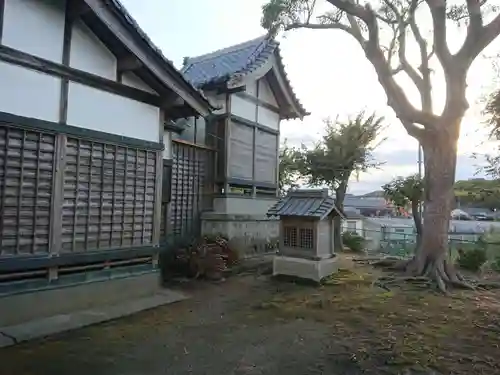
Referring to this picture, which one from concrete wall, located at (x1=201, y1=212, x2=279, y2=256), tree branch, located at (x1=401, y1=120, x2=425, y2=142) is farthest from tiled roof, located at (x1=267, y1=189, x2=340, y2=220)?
tree branch, located at (x1=401, y1=120, x2=425, y2=142)

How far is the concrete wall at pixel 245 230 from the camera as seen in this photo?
10523mm

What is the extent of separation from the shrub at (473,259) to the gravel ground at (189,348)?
7.65 m

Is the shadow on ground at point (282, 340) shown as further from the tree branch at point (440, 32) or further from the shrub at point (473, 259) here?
the tree branch at point (440, 32)

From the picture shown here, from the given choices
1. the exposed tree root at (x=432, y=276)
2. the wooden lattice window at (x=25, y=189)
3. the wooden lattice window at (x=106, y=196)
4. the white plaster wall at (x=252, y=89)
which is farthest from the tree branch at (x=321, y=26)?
the wooden lattice window at (x=25, y=189)

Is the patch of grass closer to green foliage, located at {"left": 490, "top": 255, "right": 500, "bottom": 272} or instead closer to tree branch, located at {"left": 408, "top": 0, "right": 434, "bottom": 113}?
green foliage, located at {"left": 490, "top": 255, "right": 500, "bottom": 272}

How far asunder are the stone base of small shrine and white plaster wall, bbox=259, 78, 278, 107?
5.75 m

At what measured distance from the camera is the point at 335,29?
10.1 metres

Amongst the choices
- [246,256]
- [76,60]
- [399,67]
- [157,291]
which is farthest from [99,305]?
[399,67]

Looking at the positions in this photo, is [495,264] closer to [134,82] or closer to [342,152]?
[342,152]

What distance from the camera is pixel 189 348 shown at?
4.70m

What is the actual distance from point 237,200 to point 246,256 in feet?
5.35

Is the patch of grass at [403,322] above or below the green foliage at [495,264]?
below

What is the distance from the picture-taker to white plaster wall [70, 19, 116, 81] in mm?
6004

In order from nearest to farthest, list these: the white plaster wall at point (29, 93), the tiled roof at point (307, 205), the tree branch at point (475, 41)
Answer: the white plaster wall at point (29, 93) → the tree branch at point (475, 41) → the tiled roof at point (307, 205)
